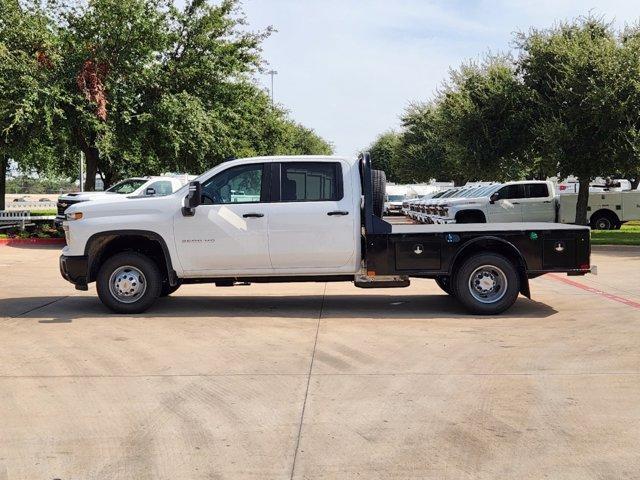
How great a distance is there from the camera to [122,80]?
24.1 meters

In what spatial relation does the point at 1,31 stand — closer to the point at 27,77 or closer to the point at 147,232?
the point at 27,77

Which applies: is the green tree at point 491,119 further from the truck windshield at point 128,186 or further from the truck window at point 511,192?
the truck windshield at point 128,186

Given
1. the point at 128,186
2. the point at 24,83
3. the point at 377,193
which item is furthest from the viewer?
the point at 128,186

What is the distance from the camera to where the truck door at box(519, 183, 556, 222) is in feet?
82.9

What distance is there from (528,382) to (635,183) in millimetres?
55977

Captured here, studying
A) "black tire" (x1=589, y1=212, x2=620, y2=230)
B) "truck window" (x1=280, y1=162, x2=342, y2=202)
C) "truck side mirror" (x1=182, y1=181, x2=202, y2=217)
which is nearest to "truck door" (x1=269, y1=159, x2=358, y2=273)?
"truck window" (x1=280, y1=162, x2=342, y2=202)

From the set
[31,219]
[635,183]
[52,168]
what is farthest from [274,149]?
[635,183]

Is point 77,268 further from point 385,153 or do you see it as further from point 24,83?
point 385,153

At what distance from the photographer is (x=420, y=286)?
1318 centimetres

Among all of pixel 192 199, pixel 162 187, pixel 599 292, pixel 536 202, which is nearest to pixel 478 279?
pixel 599 292

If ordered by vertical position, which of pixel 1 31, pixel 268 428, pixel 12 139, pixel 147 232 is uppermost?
pixel 1 31

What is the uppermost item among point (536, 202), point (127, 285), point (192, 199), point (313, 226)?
point (192, 199)

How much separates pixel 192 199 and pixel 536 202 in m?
17.8

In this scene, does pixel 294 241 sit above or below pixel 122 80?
below
